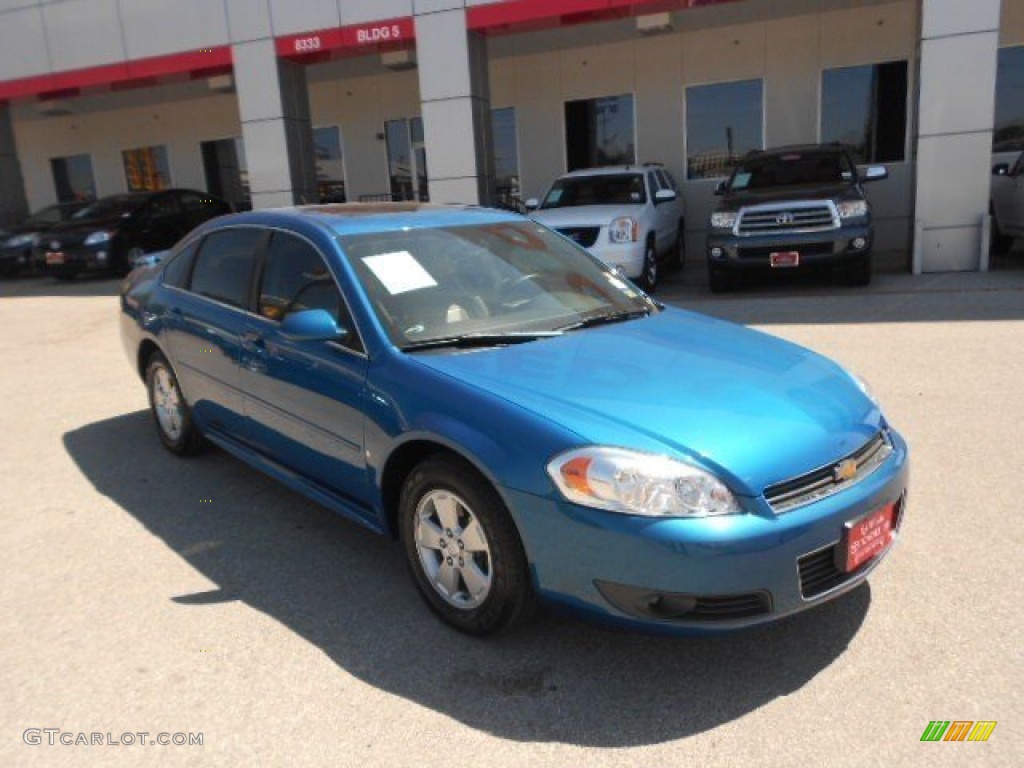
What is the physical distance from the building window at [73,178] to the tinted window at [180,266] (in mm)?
19056

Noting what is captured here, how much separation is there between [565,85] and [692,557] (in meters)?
14.8

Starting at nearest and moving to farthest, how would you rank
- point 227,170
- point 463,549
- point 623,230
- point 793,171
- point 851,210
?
1. point 463,549
2. point 851,210
3. point 623,230
4. point 793,171
5. point 227,170

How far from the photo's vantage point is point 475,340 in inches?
138

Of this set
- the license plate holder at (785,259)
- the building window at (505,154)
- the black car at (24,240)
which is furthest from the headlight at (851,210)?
the black car at (24,240)

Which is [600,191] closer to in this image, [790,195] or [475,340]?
[790,195]

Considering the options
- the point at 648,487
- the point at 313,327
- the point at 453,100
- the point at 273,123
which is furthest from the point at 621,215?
the point at 648,487

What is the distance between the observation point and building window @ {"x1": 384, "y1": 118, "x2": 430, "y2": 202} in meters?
18.0

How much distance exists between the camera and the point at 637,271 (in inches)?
426

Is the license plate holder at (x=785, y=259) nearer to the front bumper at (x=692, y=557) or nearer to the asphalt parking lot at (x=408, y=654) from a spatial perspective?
the asphalt parking lot at (x=408, y=654)

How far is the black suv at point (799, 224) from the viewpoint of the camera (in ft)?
32.6

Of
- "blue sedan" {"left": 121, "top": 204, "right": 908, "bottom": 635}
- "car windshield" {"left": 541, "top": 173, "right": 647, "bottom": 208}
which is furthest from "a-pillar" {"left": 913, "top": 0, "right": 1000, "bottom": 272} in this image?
"blue sedan" {"left": 121, "top": 204, "right": 908, "bottom": 635}

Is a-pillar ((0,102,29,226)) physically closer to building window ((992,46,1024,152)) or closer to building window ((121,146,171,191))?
building window ((121,146,171,191))

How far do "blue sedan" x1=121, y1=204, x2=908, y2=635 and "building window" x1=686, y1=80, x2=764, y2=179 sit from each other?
11.7 metres

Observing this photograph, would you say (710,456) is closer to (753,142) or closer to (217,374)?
(217,374)
